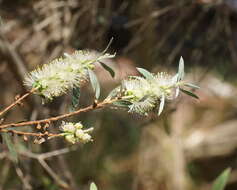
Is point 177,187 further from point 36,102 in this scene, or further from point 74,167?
point 36,102

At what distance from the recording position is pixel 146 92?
939mm

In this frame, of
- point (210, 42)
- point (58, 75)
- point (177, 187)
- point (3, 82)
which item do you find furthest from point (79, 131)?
point (177, 187)

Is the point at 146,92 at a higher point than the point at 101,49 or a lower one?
lower

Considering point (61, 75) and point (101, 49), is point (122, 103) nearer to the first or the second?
point (61, 75)

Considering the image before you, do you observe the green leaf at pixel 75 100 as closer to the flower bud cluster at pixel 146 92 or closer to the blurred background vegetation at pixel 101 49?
the flower bud cluster at pixel 146 92

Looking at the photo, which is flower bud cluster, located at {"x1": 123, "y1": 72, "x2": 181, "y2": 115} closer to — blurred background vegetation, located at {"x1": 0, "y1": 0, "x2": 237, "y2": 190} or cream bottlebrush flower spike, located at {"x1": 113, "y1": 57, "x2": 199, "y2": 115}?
cream bottlebrush flower spike, located at {"x1": 113, "y1": 57, "x2": 199, "y2": 115}

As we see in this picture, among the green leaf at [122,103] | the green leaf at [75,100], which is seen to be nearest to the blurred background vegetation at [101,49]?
the green leaf at [75,100]

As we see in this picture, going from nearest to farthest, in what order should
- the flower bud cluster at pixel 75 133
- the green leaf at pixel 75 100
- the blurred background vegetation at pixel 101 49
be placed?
the flower bud cluster at pixel 75 133 → the green leaf at pixel 75 100 → the blurred background vegetation at pixel 101 49

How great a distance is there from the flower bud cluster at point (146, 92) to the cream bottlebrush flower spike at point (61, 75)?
9 centimetres

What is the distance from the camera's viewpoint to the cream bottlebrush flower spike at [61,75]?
3.04 feet

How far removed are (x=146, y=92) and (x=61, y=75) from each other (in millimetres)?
169

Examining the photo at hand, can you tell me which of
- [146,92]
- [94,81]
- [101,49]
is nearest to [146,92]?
[146,92]

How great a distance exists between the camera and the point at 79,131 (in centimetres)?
92

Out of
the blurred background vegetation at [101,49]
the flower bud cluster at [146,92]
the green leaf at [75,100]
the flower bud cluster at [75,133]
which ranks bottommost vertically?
the flower bud cluster at [75,133]
